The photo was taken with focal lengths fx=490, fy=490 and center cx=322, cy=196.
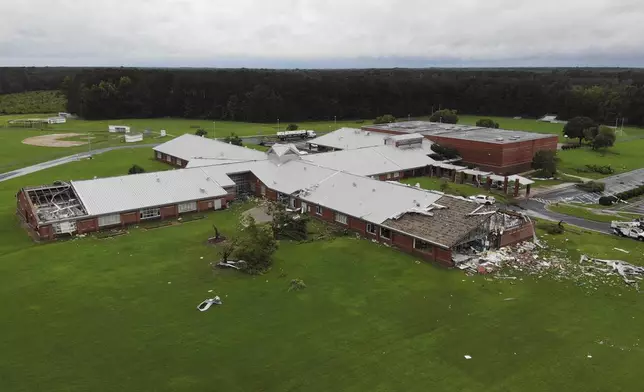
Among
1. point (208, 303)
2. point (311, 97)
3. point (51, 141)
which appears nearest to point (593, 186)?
point (208, 303)

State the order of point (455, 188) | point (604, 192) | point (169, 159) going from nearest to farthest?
point (604, 192) → point (455, 188) → point (169, 159)

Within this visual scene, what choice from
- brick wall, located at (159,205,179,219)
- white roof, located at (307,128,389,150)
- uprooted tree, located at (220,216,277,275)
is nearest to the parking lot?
white roof, located at (307,128,389,150)

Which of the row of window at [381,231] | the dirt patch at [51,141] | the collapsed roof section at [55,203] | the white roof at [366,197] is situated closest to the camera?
the row of window at [381,231]

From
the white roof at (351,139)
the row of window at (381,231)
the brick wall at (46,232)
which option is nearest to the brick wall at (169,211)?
the brick wall at (46,232)

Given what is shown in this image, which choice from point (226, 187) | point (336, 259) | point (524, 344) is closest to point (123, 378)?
point (336, 259)

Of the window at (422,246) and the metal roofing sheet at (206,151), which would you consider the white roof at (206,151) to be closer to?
the metal roofing sheet at (206,151)

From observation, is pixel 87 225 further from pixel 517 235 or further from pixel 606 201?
pixel 606 201
